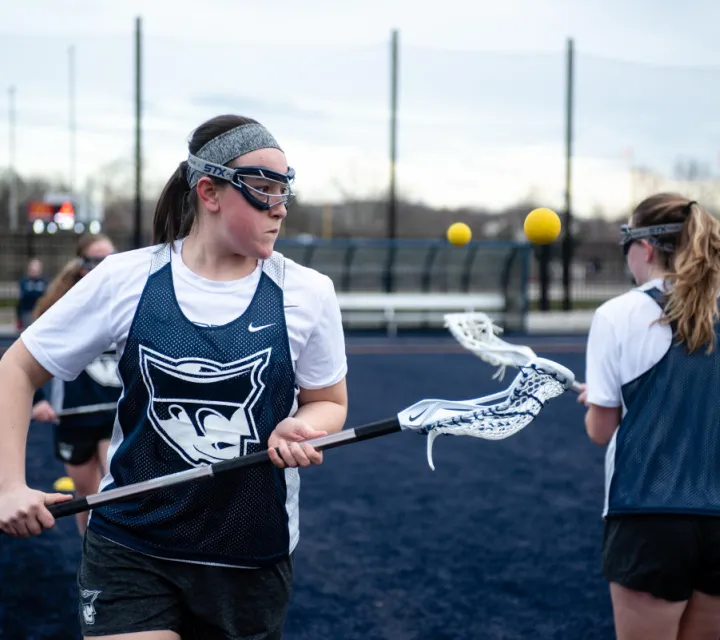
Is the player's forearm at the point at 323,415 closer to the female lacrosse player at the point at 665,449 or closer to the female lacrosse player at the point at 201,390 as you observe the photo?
the female lacrosse player at the point at 201,390

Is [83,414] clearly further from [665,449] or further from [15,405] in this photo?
[665,449]

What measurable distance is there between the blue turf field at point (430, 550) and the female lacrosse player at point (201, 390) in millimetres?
2360

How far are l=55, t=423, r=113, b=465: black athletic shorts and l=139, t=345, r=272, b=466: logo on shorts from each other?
3.04 m

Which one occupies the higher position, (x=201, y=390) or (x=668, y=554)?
(x=201, y=390)

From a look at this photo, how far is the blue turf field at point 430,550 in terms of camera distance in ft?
16.8

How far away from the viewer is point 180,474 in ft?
8.60

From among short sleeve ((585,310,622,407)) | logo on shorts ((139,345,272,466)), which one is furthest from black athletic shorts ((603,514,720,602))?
logo on shorts ((139,345,272,466))

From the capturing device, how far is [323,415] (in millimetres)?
2812

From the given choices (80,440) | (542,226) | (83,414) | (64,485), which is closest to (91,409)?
(83,414)

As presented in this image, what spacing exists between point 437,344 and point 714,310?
57.0 ft

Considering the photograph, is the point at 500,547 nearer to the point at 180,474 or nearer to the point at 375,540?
the point at 375,540

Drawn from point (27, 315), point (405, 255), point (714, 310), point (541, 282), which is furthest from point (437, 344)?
point (714, 310)

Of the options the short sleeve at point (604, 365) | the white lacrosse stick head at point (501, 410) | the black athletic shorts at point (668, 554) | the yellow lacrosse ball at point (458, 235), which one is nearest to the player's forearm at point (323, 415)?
the white lacrosse stick head at point (501, 410)

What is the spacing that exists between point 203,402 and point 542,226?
250 centimetres
